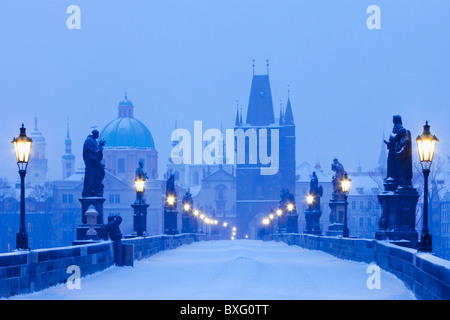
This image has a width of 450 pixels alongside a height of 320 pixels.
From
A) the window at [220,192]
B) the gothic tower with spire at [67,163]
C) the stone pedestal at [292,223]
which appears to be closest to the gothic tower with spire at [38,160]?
the gothic tower with spire at [67,163]

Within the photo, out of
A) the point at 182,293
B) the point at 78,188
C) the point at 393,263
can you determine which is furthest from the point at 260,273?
the point at 78,188

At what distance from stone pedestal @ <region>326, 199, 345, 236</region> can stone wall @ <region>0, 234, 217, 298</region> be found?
726 inches

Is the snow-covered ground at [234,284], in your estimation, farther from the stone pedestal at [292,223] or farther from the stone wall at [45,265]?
the stone pedestal at [292,223]

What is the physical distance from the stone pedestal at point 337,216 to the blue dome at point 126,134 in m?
103

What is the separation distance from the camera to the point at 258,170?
150 meters

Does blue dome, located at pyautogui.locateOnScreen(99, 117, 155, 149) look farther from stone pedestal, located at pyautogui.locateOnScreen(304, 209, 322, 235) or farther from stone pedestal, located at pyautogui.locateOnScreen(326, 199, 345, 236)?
stone pedestal, located at pyautogui.locateOnScreen(326, 199, 345, 236)

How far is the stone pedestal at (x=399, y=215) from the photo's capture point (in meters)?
25.7

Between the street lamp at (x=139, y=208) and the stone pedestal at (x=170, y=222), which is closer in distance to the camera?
the street lamp at (x=139, y=208)

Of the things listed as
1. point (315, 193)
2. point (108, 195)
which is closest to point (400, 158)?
point (315, 193)

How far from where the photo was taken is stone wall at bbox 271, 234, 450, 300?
1306 cm

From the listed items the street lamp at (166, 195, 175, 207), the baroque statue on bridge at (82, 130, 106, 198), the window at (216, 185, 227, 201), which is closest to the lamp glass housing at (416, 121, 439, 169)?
the baroque statue on bridge at (82, 130, 106, 198)

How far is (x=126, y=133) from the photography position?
479 ft
